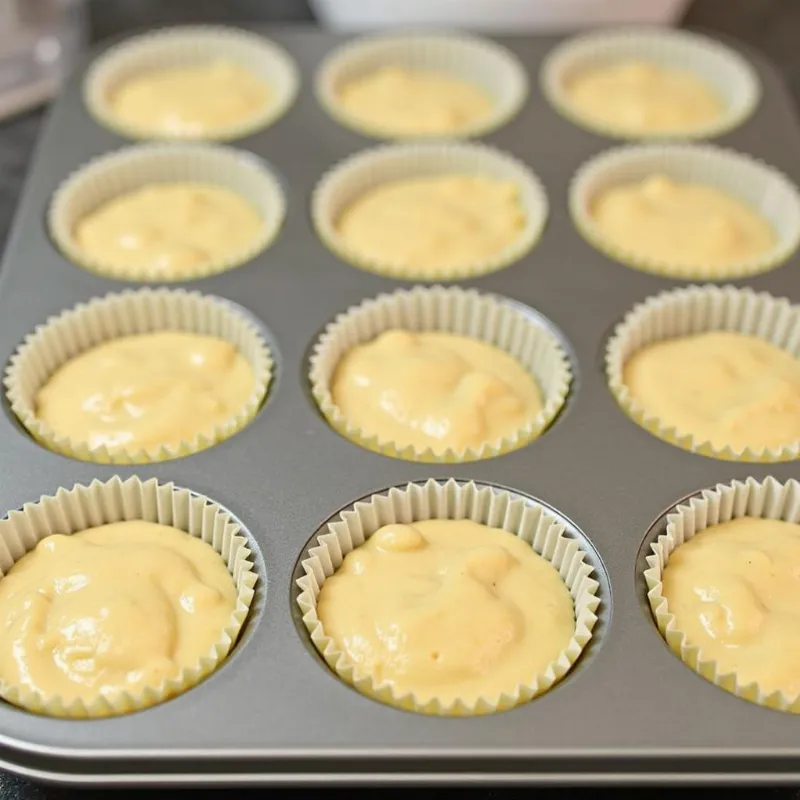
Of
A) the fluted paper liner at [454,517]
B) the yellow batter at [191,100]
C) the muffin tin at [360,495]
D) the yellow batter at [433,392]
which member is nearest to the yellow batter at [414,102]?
the muffin tin at [360,495]

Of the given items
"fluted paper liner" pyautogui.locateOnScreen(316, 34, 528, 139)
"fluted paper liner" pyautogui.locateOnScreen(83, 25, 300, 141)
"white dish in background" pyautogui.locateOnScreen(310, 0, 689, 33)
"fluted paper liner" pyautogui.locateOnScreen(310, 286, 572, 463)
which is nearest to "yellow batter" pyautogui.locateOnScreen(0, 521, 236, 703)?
"fluted paper liner" pyautogui.locateOnScreen(310, 286, 572, 463)

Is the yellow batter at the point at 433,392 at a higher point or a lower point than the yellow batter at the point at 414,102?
lower

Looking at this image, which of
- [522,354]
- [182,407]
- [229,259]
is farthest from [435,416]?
[229,259]

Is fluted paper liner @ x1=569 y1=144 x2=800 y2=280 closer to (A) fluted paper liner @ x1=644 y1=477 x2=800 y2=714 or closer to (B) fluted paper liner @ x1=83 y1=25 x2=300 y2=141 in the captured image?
(A) fluted paper liner @ x1=644 y1=477 x2=800 y2=714

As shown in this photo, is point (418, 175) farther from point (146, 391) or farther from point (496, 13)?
point (146, 391)

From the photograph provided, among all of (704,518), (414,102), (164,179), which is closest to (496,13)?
(414,102)

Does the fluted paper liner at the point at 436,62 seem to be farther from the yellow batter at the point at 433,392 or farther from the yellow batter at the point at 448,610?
the yellow batter at the point at 448,610
